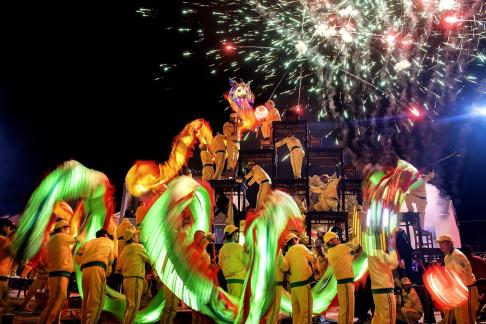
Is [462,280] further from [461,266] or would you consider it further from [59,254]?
[59,254]

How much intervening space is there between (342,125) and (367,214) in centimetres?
1536

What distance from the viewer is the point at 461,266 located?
312 inches

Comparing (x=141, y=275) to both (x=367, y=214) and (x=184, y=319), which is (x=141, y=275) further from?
(x=367, y=214)

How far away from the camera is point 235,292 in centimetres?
841

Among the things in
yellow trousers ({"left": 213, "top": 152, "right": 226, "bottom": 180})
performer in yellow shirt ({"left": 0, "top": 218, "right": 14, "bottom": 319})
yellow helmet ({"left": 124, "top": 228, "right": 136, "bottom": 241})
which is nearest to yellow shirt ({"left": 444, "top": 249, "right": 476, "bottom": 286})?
yellow helmet ({"left": 124, "top": 228, "right": 136, "bottom": 241})

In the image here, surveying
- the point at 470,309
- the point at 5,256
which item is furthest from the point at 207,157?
the point at 470,309

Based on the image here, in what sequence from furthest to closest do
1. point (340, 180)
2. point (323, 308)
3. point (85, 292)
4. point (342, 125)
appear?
point (342, 125) → point (340, 180) → point (323, 308) → point (85, 292)

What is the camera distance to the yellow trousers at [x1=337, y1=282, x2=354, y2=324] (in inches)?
299

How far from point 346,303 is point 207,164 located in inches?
318

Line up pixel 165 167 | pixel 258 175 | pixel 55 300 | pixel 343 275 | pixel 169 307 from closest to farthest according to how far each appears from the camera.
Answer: pixel 55 300 < pixel 343 275 < pixel 169 307 < pixel 258 175 < pixel 165 167

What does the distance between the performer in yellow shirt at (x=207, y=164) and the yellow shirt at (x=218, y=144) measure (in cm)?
28

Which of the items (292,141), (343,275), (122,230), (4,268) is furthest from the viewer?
(292,141)

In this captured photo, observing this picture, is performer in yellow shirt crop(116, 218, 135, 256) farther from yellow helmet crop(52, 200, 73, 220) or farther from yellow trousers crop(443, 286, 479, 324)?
yellow trousers crop(443, 286, 479, 324)

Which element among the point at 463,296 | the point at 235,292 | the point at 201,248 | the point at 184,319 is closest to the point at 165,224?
the point at 201,248
